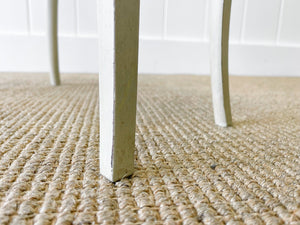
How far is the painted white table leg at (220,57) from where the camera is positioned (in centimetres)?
44

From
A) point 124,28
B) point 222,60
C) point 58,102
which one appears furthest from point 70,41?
point 124,28

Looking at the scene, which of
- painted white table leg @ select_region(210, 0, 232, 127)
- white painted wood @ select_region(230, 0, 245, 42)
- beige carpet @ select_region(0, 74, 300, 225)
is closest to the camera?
beige carpet @ select_region(0, 74, 300, 225)

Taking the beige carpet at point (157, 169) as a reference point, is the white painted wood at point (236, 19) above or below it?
above

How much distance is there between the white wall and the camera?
3.87 feet

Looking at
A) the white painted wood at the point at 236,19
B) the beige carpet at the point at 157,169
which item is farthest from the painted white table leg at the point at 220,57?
the white painted wood at the point at 236,19

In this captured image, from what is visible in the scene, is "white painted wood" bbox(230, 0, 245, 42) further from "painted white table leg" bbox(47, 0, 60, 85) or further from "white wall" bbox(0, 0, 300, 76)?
"painted white table leg" bbox(47, 0, 60, 85)

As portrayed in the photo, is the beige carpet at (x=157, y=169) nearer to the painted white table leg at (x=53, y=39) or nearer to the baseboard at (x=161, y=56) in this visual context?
the painted white table leg at (x=53, y=39)

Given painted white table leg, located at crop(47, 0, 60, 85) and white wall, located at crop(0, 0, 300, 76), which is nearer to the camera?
painted white table leg, located at crop(47, 0, 60, 85)

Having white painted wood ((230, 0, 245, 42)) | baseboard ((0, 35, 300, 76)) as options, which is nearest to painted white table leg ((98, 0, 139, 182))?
baseboard ((0, 35, 300, 76))

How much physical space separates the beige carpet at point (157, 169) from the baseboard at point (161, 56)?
628 mm

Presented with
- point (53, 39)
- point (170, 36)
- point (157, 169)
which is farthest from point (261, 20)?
point (157, 169)

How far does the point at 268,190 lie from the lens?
0.93ft

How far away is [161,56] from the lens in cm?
129

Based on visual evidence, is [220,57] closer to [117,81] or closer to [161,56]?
[117,81]
